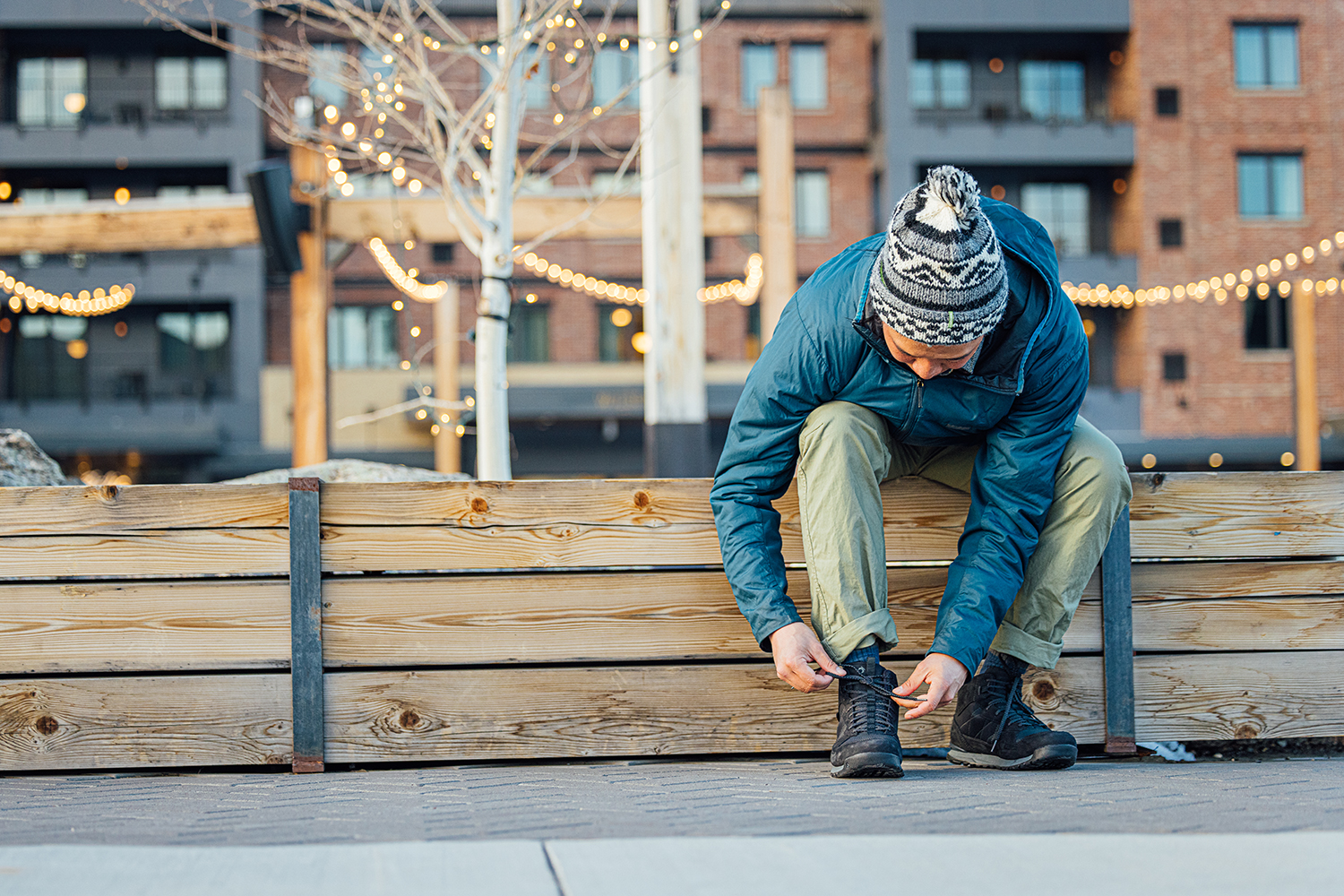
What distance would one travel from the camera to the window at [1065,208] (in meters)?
24.2

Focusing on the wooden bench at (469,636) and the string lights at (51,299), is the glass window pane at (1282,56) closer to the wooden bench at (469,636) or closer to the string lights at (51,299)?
the string lights at (51,299)

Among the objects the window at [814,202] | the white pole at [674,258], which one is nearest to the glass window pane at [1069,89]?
the window at [814,202]

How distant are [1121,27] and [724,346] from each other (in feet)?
36.4

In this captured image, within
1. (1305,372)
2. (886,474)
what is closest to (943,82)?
(1305,372)

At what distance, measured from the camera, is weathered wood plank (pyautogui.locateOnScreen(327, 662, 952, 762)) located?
2504mm

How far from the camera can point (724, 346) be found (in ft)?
77.4

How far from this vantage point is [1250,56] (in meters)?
23.8

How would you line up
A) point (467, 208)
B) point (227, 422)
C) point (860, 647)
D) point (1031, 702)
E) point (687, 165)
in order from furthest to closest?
1. point (227, 422)
2. point (687, 165)
3. point (467, 208)
4. point (1031, 702)
5. point (860, 647)

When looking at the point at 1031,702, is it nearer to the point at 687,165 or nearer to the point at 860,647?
the point at 860,647

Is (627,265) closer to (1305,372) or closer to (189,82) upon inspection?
(189,82)

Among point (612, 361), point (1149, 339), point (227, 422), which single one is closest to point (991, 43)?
point (1149, 339)

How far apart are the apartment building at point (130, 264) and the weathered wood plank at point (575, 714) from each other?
A: 69.6 ft

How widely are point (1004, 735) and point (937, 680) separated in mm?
368

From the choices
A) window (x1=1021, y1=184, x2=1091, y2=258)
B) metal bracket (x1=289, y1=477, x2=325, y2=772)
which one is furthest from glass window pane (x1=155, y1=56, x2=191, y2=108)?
metal bracket (x1=289, y1=477, x2=325, y2=772)
